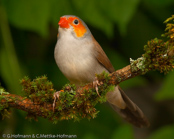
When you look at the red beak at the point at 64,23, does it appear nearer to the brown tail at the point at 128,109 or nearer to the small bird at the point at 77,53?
the small bird at the point at 77,53

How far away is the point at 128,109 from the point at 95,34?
3.76 feet

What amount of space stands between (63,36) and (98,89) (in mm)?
727

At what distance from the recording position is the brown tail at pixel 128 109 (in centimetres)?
304

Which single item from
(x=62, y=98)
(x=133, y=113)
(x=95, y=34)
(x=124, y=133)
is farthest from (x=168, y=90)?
(x=62, y=98)

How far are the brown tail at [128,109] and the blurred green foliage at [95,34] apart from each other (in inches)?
6.8

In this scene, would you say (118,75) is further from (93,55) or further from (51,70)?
(51,70)

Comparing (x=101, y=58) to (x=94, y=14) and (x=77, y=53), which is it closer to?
(x=77, y=53)

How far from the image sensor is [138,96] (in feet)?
16.7

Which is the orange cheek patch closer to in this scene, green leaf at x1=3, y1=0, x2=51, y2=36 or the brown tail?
green leaf at x1=3, y1=0, x2=51, y2=36

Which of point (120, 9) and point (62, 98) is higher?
point (120, 9)

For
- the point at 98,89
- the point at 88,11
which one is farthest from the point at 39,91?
the point at 88,11

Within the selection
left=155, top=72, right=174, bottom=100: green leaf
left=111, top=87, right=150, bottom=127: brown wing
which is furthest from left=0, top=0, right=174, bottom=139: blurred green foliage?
left=111, top=87, right=150, bottom=127: brown wing

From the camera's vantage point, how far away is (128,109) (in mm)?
3127

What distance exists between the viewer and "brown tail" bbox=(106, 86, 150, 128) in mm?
3037
